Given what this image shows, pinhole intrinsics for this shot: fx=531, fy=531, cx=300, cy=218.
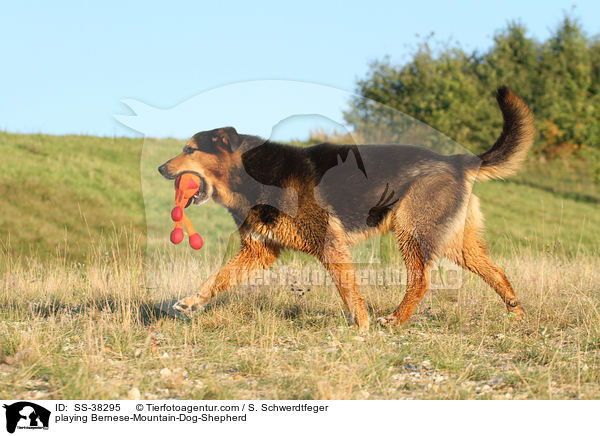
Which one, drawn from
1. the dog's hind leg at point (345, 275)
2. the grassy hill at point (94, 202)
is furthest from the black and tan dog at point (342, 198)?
the grassy hill at point (94, 202)

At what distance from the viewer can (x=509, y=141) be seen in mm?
5566

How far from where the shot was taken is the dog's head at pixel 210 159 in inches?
194

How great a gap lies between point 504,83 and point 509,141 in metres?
33.3

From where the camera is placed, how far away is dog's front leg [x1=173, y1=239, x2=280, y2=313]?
5.43 meters

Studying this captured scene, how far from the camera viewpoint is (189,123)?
16.6ft

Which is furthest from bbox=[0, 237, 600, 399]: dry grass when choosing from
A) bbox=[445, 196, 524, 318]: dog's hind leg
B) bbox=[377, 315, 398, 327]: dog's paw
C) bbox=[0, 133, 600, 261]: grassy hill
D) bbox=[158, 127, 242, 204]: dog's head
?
bbox=[0, 133, 600, 261]: grassy hill

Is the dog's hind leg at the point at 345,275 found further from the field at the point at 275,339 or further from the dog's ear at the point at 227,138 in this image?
the dog's ear at the point at 227,138

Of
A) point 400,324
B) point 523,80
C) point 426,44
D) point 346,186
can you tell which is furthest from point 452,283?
point 523,80

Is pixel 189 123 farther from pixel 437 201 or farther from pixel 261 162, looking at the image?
pixel 437 201

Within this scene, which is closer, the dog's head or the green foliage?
the dog's head

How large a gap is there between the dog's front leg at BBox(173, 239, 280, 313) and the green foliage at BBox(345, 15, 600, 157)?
20.0 meters

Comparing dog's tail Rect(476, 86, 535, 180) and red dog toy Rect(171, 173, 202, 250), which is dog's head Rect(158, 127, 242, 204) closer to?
red dog toy Rect(171, 173, 202, 250)
